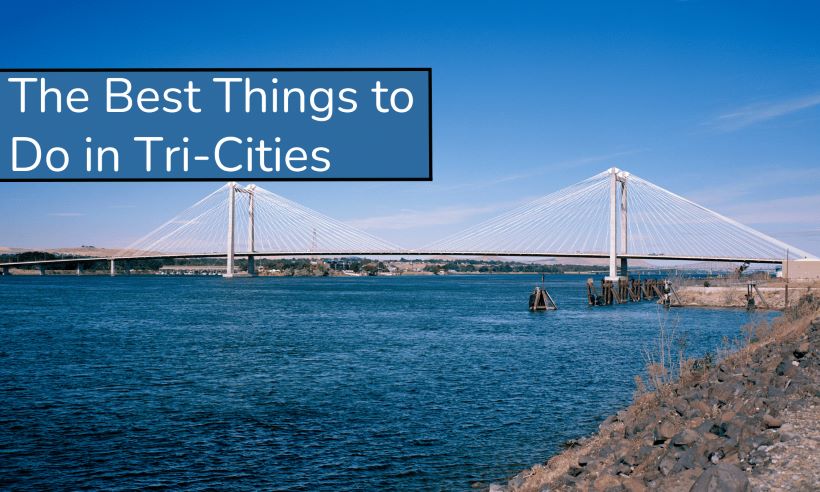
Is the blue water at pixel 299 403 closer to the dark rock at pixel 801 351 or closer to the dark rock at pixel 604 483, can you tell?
the dark rock at pixel 604 483

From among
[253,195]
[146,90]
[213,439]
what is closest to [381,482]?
[213,439]

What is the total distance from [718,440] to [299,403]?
11.9 meters

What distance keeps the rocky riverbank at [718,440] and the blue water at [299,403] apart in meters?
2.52

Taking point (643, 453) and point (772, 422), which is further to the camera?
point (643, 453)

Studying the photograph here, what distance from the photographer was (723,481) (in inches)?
210

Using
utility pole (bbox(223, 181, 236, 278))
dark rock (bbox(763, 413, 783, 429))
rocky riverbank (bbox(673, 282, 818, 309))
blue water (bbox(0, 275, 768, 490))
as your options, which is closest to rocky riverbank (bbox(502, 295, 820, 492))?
dark rock (bbox(763, 413, 783, 429))

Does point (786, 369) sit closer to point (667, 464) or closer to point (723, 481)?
point (667, 464)

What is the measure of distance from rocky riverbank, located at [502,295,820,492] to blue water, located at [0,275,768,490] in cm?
252

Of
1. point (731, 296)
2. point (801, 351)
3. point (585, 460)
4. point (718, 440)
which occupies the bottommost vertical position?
point (731, 296)

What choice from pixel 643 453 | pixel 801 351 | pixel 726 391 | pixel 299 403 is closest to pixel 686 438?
pixel 643 453

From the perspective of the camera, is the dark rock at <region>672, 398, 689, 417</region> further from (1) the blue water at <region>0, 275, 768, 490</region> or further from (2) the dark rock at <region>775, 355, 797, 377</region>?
(1) the blue water at <region>0, 275, 768, 490</region>

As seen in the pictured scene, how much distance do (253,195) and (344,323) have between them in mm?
103383

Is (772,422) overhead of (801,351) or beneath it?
beneath

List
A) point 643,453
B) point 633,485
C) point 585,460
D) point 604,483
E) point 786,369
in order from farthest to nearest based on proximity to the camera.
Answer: point 786,369 < point 585,460 < point 643,453 < point 604,483 < point 633,485
